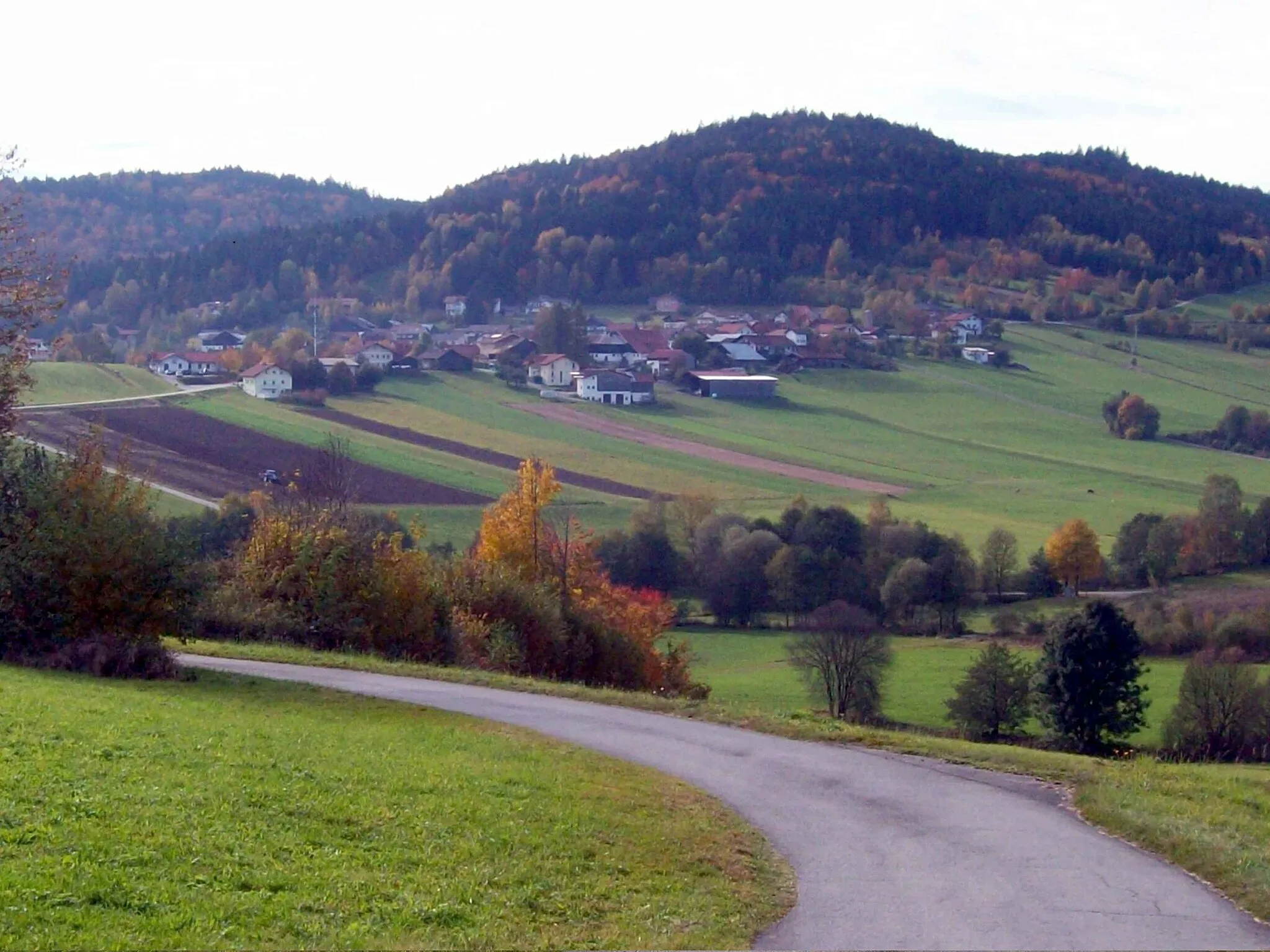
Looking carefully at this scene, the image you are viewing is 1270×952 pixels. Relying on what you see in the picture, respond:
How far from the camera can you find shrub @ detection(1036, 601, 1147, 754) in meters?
30.6

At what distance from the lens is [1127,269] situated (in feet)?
429

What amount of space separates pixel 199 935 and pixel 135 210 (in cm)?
18829

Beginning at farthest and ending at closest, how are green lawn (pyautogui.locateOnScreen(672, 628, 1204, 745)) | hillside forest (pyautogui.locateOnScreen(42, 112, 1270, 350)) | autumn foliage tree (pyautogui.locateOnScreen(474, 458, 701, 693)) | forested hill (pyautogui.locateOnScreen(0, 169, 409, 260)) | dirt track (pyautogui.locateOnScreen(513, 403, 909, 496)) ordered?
1. forested hill (pyautogui.locateOnScreen(0, 169, 409, 260))
2. hillside forest (pyautogui.locateOnScreen(42, 112, 1270, 350))
3. dirt track (pyautogui.locateOnScreen(513, 403, 909, 496))
4. green lawn (pyautogui.locateOnScreen(672, 628, 1204, 745))
5. autumn foliage tree (pyautogui.locateOnScreen(474, 458, 701, 693))

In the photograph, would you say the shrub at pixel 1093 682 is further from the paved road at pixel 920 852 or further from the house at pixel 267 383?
the house at pixel 267 383

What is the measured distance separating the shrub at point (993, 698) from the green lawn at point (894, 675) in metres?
0.63

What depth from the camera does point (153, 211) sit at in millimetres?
179750

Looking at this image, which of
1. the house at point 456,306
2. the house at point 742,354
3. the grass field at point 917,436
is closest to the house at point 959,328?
the grass field at point 917,436

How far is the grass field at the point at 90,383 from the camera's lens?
65.6m

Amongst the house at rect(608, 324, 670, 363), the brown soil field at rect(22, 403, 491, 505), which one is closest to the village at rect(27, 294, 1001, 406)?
the house at rect(608, 324, 670, 363)

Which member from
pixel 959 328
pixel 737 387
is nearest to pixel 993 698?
pixel 737 387

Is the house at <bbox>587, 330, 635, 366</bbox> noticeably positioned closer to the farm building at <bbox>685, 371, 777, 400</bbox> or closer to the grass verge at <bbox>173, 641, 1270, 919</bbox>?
the farm building at <bbox>685, 371, 777, 400</bbox>

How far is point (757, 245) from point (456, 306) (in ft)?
119

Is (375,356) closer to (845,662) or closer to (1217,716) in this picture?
(845,662)

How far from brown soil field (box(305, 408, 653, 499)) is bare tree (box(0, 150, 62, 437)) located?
37736 millimetres
